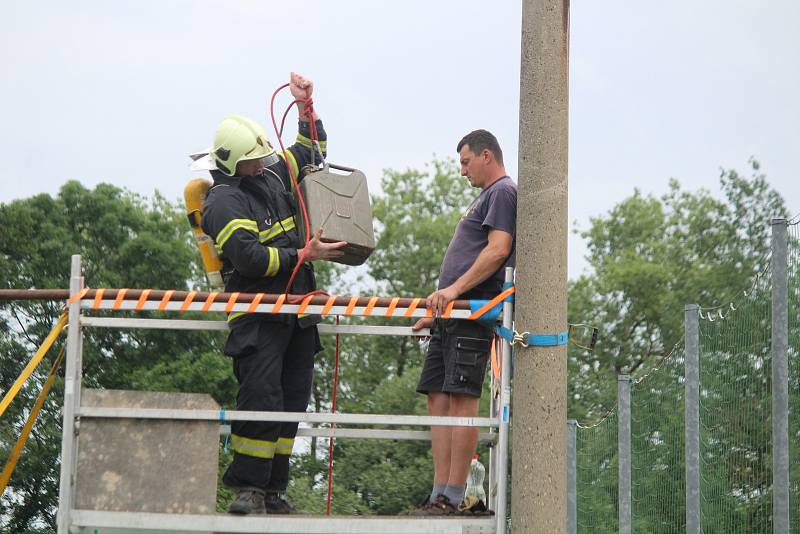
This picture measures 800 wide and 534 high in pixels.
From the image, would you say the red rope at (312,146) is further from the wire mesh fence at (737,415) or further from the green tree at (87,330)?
the green tree at (87,330)

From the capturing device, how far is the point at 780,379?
725 centimetres

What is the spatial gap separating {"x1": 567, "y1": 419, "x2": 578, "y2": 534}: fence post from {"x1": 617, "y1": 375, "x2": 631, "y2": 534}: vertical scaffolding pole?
6.90 feet

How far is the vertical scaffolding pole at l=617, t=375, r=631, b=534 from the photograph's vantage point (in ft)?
35.6

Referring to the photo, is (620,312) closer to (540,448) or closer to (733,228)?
(733,228)

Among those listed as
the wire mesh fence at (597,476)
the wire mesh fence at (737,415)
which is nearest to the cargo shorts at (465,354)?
the wire mesh fence at (737,415)

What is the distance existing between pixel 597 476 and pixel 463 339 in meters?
6.41

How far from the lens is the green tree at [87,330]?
3098 cm

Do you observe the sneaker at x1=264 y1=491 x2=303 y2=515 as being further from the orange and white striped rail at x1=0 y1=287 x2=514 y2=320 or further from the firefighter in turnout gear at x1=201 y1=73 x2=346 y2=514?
the orange and white striped rail at x1=0 y1=287 x2=514 y2=320

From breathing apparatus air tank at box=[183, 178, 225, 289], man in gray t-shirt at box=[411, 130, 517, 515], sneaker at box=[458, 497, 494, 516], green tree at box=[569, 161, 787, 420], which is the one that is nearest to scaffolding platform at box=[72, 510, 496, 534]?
sneaker at box=[458, 497, 494, 516]

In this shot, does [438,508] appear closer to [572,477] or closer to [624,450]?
[624,450]

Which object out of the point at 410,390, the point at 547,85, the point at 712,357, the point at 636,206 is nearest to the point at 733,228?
the point at 636,206

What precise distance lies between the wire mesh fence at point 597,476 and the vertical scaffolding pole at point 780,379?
472cm

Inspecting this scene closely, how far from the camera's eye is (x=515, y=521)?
566 centimetres

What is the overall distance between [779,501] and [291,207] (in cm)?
310
